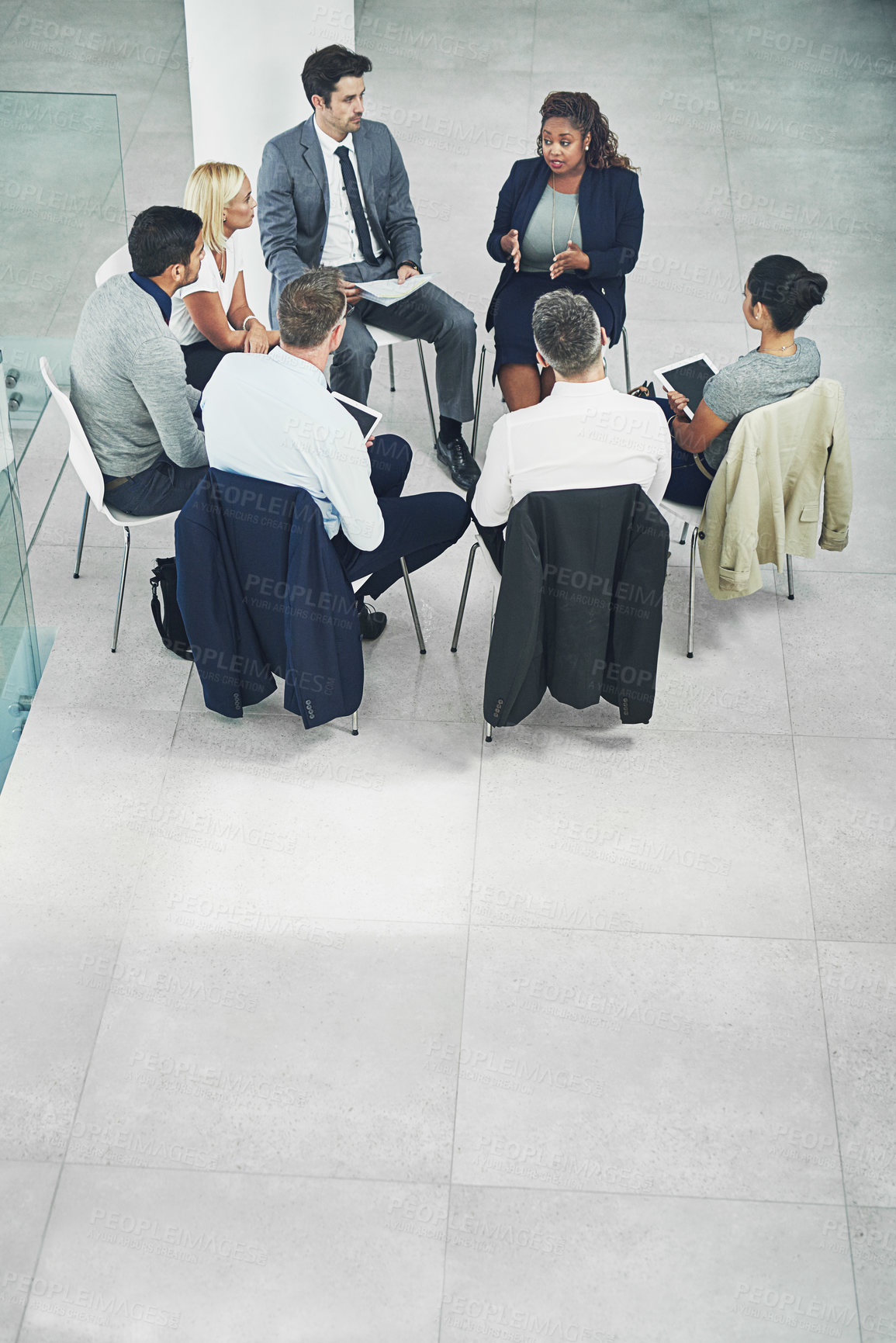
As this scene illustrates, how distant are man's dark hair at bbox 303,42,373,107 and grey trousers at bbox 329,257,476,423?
1.95ft

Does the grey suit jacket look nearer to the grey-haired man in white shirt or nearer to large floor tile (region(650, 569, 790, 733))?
the grey-haired man in white shirt

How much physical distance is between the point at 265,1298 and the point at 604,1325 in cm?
69

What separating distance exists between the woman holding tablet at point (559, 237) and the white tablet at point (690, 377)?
435mm

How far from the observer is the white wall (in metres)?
4.46

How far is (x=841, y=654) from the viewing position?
3982mm

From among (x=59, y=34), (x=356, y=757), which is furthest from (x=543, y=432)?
(x=59, y=34)

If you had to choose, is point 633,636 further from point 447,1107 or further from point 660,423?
point 447,1107

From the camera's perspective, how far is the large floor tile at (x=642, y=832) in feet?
10.7

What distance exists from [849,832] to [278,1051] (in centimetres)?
163

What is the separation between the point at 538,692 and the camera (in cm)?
357

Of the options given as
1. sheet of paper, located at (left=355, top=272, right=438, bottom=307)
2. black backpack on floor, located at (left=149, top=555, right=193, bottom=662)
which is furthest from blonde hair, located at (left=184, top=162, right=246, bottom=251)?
black backpack on floor, located at (left=149, top=555, right=193, bottom=662)

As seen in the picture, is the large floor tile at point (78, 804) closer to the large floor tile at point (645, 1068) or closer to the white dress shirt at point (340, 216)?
the large floor tile at point (645, 1068)

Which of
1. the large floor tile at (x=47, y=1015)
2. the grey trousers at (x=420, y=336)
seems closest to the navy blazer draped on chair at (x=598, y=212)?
the grey trousers at (x=420, y=336)

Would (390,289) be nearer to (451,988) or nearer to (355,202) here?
(355,202)
